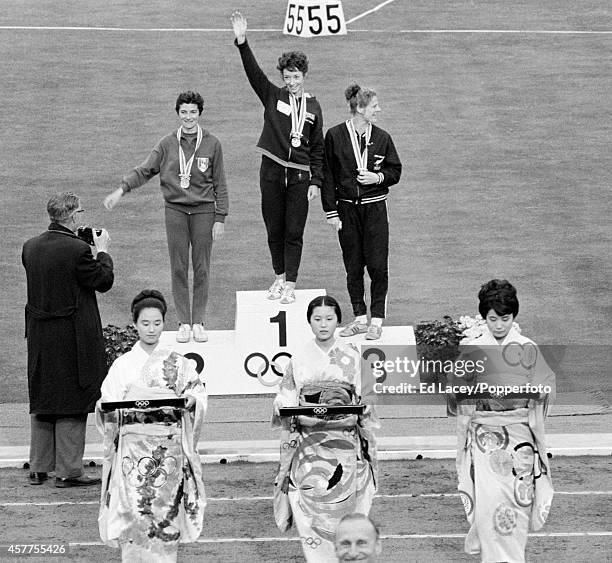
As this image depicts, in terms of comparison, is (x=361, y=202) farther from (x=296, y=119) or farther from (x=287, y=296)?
(x=287, y=296)

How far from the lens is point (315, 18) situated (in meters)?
23.7

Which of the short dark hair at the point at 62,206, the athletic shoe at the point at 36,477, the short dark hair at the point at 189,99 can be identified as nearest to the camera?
the short dark hair at the point at 62,206

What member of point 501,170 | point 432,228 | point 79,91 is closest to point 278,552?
point 432,228

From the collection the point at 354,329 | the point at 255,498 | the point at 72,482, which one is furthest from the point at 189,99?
the point at 255,498

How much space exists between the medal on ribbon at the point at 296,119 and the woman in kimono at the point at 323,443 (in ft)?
11.4

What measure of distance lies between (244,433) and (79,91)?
463 inches

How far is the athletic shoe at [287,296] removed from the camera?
12.7m

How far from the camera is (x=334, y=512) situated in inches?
349

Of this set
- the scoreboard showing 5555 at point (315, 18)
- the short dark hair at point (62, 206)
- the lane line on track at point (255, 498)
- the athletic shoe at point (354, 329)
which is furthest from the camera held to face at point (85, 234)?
the scoreboard showing 5555 at point (315, 18)

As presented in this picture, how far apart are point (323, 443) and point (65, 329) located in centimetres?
271

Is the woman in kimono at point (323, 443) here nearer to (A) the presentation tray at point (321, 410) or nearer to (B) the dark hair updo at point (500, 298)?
(A) the presentation tray at point (321, 410)

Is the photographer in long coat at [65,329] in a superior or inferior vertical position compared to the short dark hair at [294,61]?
inferior

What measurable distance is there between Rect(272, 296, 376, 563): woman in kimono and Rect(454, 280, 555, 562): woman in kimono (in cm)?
65

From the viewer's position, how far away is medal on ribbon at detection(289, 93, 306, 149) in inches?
482
